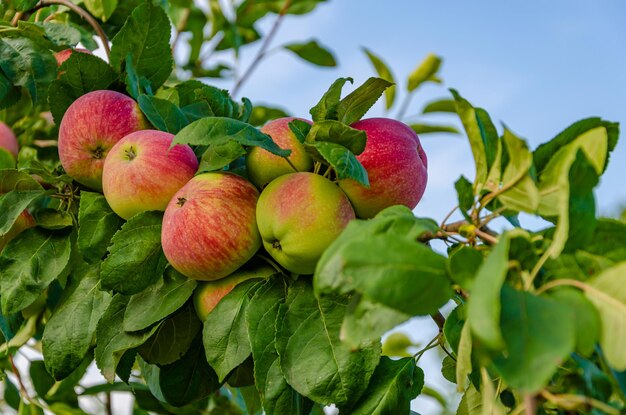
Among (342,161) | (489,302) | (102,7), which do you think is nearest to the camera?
(489,302)

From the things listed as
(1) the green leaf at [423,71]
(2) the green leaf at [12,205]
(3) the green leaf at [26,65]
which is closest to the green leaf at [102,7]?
(3) the green leaf at [26,65]

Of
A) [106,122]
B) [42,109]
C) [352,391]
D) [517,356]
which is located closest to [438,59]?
[42,109]

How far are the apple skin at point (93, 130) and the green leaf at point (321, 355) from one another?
39cm

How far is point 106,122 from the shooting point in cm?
107

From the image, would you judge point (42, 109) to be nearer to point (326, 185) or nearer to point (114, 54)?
point (114, 54)

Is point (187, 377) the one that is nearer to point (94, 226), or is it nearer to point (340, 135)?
point (94, 226)

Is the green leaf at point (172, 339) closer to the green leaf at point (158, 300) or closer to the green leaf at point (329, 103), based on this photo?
the green leaf at point (158, 300)

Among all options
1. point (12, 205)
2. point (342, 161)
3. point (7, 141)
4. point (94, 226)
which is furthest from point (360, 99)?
point (7, 141)

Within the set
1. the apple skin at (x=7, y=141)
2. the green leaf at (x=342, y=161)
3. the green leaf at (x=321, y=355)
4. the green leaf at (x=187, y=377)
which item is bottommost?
the apple skin at (x=7, y=141)

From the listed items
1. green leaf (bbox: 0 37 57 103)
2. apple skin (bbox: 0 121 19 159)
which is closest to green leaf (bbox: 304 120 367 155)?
green leaf (bbox: 0 37 57 103)

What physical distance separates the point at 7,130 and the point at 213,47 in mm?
727

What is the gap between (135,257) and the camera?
934 millimetres

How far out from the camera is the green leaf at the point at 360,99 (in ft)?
3.00

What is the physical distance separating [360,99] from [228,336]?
33 cm
